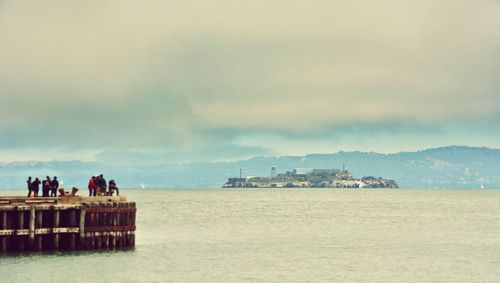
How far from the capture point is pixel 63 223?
51250mm

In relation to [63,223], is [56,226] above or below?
below

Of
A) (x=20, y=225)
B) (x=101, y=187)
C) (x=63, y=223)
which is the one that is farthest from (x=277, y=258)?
(x=20, y=225)

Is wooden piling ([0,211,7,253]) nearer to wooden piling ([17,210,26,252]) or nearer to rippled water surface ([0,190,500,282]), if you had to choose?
rippled water surface ([0,190,500,282])

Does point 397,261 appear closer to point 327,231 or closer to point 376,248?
point 376,248

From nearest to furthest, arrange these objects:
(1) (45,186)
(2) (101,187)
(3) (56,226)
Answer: (3) (56,226) < (2) (101,187) < (1) (45,186)

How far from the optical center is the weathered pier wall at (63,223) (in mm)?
49250

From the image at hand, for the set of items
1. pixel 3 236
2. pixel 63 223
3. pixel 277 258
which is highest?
pixel 63 223

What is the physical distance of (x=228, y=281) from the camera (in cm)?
4916

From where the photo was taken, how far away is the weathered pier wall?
4925 centimetres

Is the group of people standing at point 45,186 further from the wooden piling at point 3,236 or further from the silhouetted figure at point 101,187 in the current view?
the wooden piling at point 3,236

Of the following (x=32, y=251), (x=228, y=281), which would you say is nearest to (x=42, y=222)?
(x=32, y=251)

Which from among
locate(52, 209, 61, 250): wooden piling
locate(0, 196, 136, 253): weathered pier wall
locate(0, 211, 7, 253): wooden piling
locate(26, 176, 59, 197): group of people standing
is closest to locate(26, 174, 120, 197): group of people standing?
locate(26, 176, 59, 197): group of people standing

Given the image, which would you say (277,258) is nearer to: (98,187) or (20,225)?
(98,187)

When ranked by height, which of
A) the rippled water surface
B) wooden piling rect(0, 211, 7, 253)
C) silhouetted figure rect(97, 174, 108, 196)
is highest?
silhouetted figure rect(97, 174, 108, 196)
